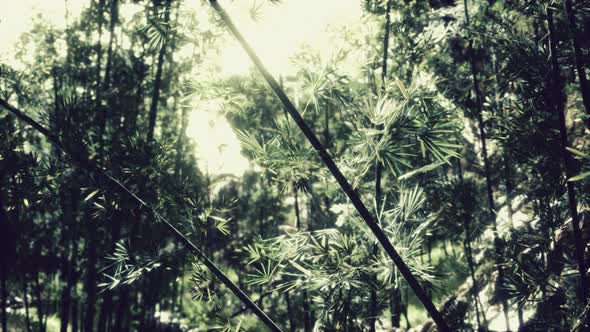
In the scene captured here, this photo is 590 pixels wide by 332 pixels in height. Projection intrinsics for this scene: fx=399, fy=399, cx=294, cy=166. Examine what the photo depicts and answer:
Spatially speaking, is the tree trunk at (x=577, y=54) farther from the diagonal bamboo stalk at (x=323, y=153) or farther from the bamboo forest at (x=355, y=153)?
the diagonal bamboo stalk at (x=323, y=153)

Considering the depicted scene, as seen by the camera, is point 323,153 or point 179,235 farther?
point 179,235

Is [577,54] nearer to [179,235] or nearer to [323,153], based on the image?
[323,153]

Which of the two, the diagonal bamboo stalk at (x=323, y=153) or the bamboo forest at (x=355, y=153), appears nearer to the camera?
the diagonal bamboo stalk at (x=323, y=153)

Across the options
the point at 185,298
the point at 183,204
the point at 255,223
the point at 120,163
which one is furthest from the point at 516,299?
the point at 185,298

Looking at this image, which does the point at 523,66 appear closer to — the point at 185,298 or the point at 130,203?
the point at 130,203

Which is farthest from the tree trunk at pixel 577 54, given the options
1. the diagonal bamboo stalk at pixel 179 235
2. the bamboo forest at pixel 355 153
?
the diagonal bamboo stalk at pixel 179 235

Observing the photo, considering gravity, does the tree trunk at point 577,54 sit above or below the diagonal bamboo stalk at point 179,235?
above

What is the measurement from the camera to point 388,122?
5.27 feet

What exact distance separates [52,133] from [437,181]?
346 cm

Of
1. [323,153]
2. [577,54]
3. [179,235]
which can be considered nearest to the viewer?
[323,153]

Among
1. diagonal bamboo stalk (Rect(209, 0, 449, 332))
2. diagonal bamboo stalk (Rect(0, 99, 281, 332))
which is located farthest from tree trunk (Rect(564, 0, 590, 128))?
diagonal bamboo stalk (Rect(0, 99, 281, 332))

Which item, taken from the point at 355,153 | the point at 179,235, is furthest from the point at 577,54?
the point at 179,235

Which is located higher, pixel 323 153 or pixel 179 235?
pixel 323 153

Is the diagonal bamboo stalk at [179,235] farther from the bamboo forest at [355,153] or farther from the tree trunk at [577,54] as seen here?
the tree trunk at [577,54]
